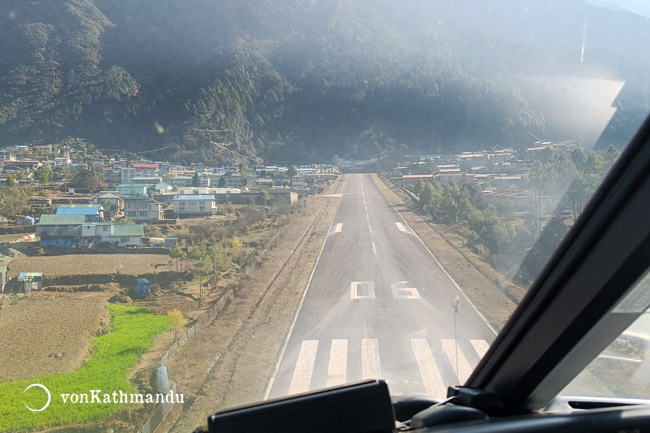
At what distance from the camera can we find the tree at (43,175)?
5.24 m

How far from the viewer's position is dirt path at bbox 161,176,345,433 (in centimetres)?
285

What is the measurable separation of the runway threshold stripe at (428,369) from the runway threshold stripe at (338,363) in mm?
491

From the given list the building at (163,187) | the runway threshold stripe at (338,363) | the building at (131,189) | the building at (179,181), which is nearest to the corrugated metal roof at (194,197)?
the building at (163,187)

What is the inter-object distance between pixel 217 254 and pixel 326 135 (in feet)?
52.2

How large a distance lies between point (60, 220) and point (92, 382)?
2.05 meters

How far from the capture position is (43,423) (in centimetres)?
254

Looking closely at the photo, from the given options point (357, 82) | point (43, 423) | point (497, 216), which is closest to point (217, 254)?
point (43, 423)

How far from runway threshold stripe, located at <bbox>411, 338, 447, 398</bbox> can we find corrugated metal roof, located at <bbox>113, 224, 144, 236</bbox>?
2.97 m

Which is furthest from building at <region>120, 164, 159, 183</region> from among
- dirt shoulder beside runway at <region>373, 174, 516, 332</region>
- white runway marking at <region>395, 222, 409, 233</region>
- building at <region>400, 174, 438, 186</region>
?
building at <region>400, 174, 438, 186</region>

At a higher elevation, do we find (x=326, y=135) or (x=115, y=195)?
(x=326, y=135)

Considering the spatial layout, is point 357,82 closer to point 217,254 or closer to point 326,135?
point 326,135

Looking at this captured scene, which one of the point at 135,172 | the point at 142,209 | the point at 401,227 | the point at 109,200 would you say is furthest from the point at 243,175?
the point at 401,227

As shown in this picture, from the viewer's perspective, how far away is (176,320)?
365 cm

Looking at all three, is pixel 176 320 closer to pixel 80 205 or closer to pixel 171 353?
pixel 171 353
